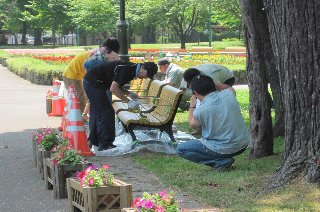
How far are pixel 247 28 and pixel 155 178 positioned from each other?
212 cm

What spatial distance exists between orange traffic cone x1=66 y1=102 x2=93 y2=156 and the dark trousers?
0.28 meters

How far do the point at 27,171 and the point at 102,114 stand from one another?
4.96ft

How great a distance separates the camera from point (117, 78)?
1038cm

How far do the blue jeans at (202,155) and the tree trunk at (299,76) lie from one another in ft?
4.21

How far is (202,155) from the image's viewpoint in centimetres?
859

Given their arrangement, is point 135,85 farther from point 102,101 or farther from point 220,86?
point 220,86

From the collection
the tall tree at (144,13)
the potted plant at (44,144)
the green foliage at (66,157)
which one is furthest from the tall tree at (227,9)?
the green foliage at (66,157)

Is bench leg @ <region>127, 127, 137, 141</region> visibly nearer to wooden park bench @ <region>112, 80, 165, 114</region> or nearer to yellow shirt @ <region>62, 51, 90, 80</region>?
wooden park bench @ <region>112, 80, 165, 114</region>

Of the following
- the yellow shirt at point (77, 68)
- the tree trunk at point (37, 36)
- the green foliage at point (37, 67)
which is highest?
the yellow shirt at point (77, 68)

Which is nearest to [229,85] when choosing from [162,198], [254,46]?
[254,46]

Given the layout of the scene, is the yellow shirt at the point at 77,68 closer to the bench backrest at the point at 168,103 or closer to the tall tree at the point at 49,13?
the bench backrest at the point at 168,103

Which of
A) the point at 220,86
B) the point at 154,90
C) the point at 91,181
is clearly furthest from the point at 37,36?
the point at 91,181

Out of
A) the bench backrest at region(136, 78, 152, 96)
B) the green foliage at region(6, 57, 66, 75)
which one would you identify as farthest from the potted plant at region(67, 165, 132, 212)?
the green foliage at region(6, 57, 66, 75)

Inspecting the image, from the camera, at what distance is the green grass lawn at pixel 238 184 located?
6664mm
